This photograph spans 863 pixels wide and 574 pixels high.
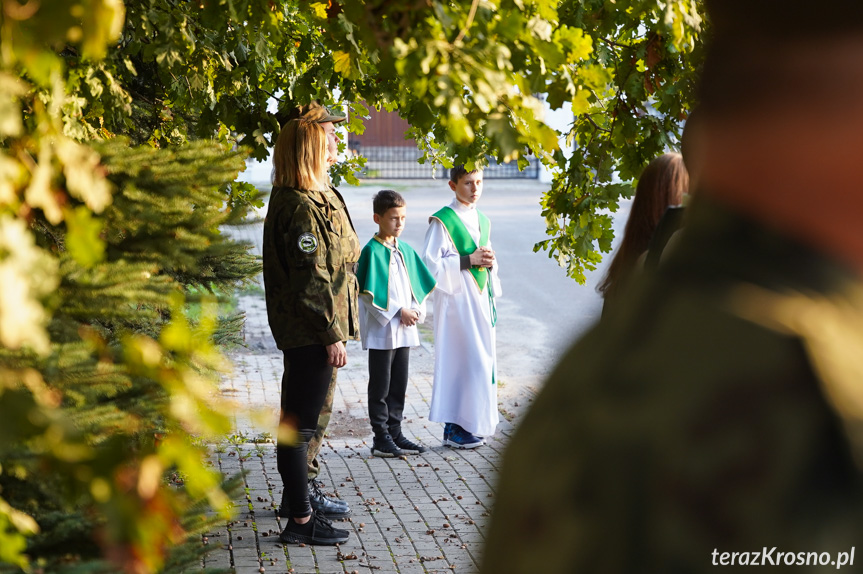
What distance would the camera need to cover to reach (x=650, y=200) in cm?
407

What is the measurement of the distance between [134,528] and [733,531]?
679 millimetres

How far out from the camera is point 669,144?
4.32 metres

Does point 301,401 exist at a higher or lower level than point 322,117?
lower

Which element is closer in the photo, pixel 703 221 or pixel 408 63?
pixel 703 221

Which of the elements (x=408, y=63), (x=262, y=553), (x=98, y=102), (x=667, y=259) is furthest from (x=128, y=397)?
(x=262, y=553)

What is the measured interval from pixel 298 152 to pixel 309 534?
2.27 meters

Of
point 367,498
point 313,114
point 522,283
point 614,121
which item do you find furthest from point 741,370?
point 522,283

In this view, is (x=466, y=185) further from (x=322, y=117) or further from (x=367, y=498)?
(x=367, y=498)

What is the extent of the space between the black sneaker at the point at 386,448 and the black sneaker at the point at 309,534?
1.99 meters

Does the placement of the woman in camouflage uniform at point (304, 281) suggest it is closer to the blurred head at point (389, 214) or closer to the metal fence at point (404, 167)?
the blurred head at point (389, 214)

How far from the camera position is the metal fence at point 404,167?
3694 cm

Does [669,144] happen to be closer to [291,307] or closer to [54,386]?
[291,307]

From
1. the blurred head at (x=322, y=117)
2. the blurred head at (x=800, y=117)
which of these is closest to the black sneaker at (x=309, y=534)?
the blurred head at (x=322, y=117)

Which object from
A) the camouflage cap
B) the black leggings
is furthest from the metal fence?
the black leggings
